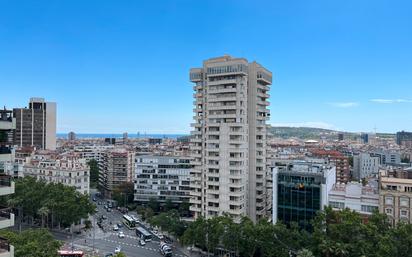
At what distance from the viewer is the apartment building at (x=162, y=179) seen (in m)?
75.7

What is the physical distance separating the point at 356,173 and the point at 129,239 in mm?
73458

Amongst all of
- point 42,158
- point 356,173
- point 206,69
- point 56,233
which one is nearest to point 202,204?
point 206,69

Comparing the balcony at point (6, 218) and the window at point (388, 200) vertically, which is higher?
the balcony at point (6, 218)

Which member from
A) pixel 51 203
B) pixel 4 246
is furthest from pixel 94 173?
pixel 4 246

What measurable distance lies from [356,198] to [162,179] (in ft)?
146

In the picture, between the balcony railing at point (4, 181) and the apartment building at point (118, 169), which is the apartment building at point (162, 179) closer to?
the apartment building at point (118, 169)

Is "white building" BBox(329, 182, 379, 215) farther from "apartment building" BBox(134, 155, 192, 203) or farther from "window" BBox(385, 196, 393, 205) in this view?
"apartment building" BBox(134, 155, 192, 203)

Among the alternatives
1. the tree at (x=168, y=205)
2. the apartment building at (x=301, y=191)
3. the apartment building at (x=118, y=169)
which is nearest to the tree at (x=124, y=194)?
the apartment building at (x=118, y=169)

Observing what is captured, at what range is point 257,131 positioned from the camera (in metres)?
55.3

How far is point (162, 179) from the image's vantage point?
77500 millimetres

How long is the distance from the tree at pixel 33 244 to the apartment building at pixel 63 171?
107 feet

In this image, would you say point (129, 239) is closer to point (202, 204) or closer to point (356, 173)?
point (202, 204)

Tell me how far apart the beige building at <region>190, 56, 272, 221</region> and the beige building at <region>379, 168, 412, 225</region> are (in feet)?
59.6

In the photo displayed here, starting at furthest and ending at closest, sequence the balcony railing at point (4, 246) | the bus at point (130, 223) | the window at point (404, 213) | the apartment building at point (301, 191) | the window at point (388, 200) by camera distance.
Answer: the bus at point (130, 223) < the apartment building at point (301, 191) < the window at point (388, 200) < the window at point (404, 213) < the balcony railing at point (4, 246)
